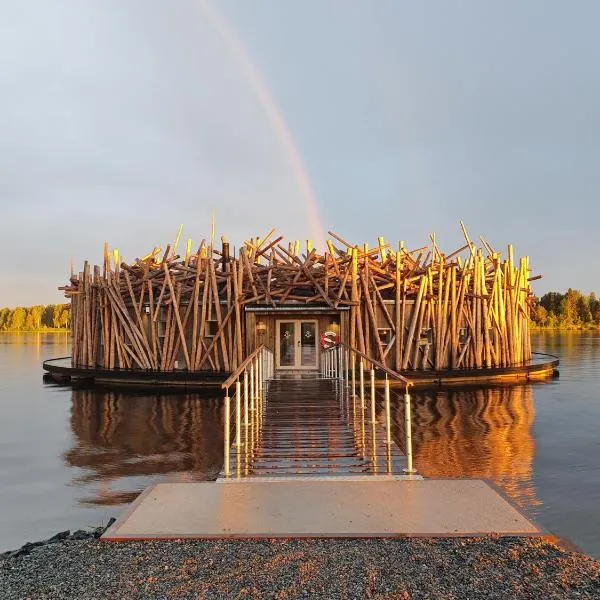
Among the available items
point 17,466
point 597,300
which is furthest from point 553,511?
point 597,300

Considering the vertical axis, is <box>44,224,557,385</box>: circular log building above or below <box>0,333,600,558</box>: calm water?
above

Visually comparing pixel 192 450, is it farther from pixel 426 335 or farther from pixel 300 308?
pixel 426 335

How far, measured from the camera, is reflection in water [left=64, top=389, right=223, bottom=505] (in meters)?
8.47

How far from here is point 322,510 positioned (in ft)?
17.4

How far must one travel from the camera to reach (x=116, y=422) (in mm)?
13609

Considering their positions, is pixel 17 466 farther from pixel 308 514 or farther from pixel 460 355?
pixel 460 355

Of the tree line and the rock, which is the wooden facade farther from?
the tree line

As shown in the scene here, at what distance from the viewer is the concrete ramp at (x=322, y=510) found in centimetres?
475

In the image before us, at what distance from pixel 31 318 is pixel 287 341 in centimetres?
15459

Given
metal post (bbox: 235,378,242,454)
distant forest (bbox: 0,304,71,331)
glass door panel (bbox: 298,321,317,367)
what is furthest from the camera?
distant forest (bbox: 0,304,71,331)

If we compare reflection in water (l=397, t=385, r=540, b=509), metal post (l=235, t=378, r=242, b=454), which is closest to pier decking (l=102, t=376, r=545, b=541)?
metal post (l=235, t=378, r=242, b=454)

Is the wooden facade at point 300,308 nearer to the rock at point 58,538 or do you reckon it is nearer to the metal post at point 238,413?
the metal post at point 238,413

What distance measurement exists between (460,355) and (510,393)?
3702 mm

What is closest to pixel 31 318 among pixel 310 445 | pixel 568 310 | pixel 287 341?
pixel 568 310
